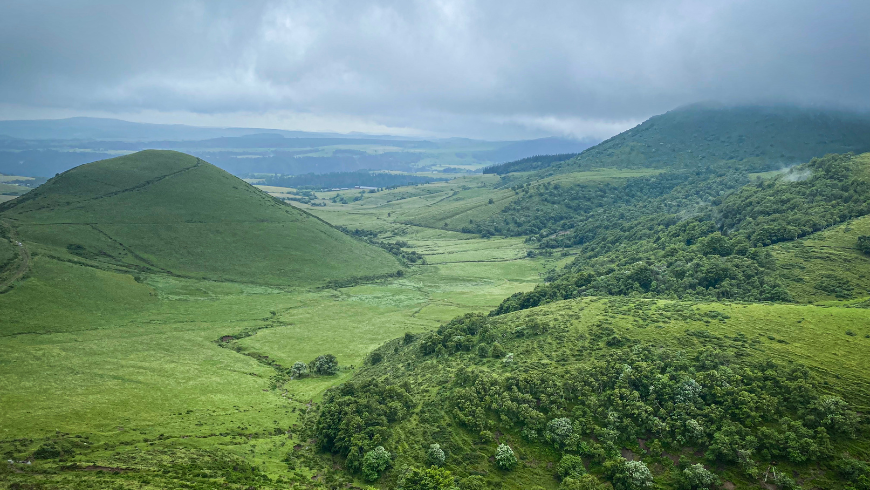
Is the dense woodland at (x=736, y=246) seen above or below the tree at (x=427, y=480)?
above

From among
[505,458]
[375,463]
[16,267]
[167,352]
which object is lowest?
[375,463]

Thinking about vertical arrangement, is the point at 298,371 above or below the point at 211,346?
below

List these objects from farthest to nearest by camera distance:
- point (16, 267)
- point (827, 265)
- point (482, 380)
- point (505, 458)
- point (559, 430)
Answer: point (16, 267) < point (827, 265) < point (482, 380) < point (559, 430) < point (505, 458)

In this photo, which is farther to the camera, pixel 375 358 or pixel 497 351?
pixel 375 358

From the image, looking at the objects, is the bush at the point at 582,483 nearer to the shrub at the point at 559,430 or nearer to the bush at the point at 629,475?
the bush at the point at 629,475

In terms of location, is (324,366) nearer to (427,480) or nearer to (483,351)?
(483,351)

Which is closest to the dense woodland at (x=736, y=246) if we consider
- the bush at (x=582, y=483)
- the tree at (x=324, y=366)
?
the tree at (x=324, y=366)

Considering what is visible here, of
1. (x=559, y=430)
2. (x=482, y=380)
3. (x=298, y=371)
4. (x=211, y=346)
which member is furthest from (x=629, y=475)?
(x=211, y=346)
